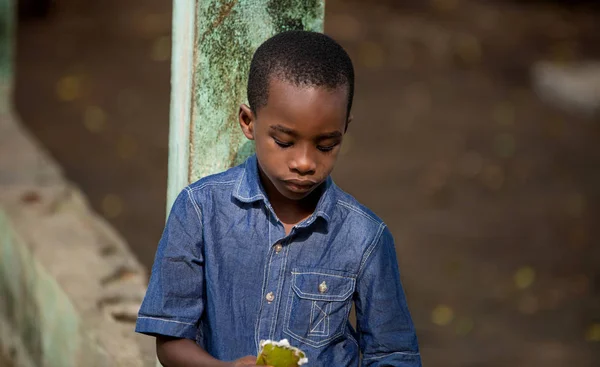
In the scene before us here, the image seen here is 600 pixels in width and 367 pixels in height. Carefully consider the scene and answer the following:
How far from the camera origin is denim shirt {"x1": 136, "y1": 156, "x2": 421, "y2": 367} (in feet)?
7.94

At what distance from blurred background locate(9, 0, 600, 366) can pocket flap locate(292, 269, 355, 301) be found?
303 cm

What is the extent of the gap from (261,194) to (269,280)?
0.21 meters

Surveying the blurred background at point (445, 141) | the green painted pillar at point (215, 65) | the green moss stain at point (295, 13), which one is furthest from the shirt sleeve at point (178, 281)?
the blurred background at point (445, 141)

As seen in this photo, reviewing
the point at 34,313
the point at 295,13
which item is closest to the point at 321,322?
the point at 295,13

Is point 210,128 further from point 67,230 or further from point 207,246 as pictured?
point 67,230

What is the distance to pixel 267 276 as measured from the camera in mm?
2428

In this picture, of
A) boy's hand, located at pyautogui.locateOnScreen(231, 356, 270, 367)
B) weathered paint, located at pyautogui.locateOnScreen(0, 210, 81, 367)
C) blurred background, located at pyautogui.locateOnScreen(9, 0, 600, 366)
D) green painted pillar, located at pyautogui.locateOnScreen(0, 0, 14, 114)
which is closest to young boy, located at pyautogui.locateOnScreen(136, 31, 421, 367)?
boy's hand, located at pyautogui.locateOnScreen(231, 356, 270, 367)

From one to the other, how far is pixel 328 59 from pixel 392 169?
5.82 metres

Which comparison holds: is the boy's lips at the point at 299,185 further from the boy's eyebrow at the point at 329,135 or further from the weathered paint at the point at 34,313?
the weathered paint at the point at 34,313

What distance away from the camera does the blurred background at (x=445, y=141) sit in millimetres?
6113

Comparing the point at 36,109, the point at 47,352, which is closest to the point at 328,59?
the point at 47,352

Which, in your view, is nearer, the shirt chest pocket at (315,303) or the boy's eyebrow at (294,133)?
the boy's eyebrow at (294,133)

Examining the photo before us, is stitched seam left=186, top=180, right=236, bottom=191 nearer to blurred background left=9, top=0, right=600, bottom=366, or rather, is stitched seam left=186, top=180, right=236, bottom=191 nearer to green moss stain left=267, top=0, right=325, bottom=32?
green moss stain left=267, top=0, right=325, bottom=32

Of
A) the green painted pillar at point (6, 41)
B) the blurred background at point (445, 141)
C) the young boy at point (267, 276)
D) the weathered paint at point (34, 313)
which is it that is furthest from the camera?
the green painted pillar at point (6, 41)
